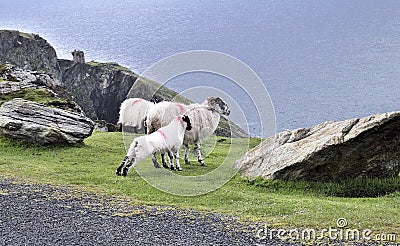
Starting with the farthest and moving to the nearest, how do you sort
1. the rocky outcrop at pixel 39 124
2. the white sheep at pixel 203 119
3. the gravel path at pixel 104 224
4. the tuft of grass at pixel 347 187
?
1. the rocky outcrop at pixel 39 124
2. the white sheep at pixel 203 119
3. the tuft of grass at pixel 347 187
4. the gravel path at pixel 104 224

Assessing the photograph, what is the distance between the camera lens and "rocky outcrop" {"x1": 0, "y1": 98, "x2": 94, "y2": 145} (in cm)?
2622

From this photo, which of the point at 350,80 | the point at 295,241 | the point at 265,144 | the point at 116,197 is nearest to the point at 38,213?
the point at 116,197

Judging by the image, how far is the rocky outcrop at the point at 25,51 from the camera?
327ft

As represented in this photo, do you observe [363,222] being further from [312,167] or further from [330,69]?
[330,69]

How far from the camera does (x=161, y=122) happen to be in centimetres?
2114

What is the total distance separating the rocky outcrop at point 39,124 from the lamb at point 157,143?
779cm

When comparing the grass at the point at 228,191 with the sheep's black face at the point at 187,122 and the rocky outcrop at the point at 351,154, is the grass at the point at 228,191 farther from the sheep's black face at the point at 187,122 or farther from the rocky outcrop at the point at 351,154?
the sheep's black face at the point at 187,122

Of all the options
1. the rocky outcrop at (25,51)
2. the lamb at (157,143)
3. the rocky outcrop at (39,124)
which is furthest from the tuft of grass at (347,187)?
the rocky outcrop at (25,51)

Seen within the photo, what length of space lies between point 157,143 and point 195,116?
10.6 feet

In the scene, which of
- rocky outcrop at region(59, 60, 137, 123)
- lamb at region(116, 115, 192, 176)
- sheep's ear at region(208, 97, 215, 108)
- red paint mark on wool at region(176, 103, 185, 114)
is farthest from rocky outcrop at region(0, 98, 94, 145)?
rocky outcrop at region(59, 60, 137, 123)

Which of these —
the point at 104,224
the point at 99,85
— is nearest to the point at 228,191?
the point at 104,224

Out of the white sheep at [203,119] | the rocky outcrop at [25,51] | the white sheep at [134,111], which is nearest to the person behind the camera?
the white sheep at [134,111]

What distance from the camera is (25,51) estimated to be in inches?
4053

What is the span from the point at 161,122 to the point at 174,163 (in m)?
2.42
